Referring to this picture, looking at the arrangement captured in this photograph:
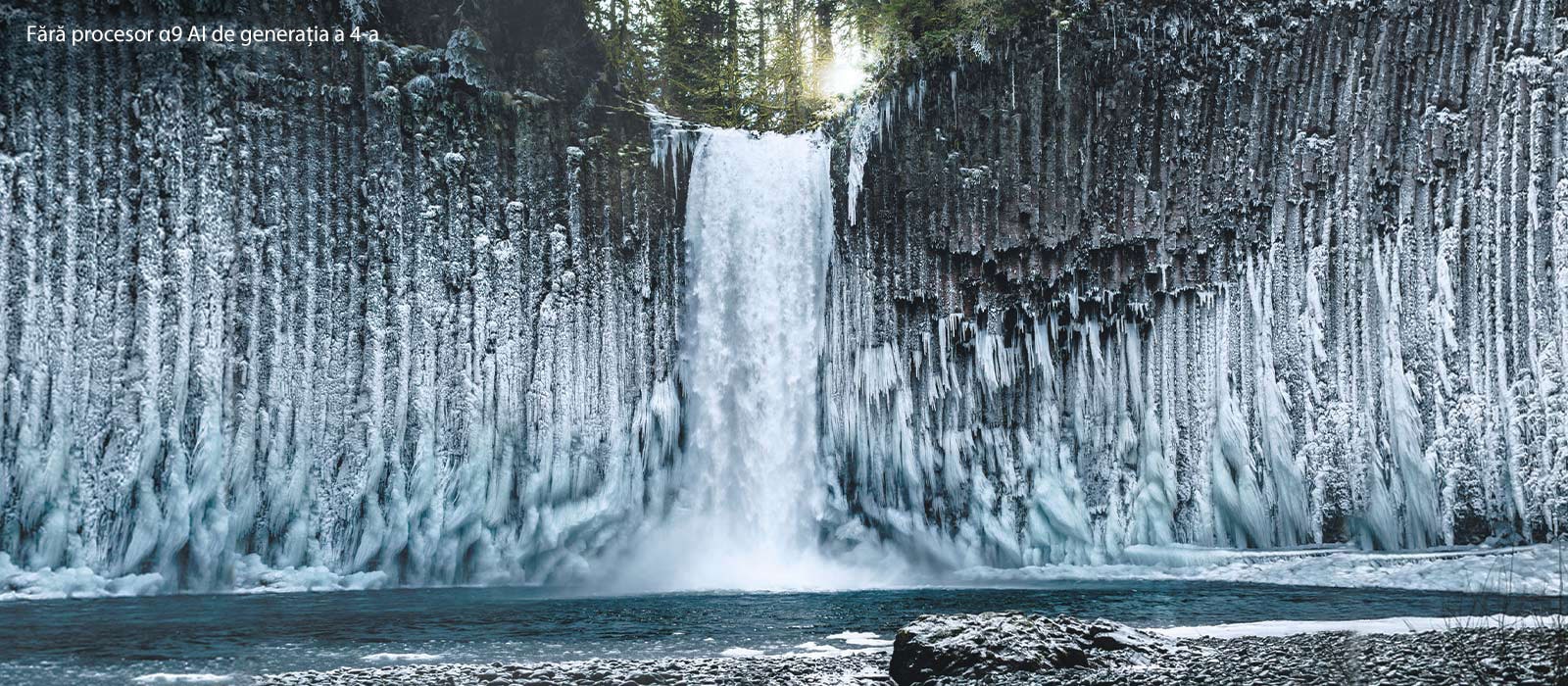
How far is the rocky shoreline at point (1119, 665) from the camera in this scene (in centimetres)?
563

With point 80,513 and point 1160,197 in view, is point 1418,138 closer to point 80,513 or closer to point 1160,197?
point 1160,197

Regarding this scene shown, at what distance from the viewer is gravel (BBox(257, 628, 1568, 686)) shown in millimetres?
5531

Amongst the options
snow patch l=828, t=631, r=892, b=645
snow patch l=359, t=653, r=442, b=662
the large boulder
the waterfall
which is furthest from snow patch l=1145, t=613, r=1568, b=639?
the waterfall

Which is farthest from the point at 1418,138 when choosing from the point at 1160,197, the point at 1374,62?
the point at 1160,197

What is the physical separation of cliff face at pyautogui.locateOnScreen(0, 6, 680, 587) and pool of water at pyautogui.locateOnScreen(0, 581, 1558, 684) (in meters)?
1.72

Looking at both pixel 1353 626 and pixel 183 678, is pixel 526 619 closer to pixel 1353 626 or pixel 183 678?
pixel 183 678

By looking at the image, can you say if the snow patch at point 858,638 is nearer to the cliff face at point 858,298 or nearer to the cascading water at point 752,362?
the cascading water at point 752,362

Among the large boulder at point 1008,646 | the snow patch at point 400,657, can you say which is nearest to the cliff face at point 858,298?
the snow patch at point 400,657

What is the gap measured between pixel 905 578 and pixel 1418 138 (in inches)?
382

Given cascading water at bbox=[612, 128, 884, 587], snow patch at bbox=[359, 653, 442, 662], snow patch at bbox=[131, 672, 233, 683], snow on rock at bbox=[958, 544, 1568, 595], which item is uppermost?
cascading water at bbox=[612, 128, 884, 587]

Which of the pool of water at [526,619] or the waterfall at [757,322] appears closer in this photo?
the pool of water at [526,619]

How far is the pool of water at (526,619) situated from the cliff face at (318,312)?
5.63 ft

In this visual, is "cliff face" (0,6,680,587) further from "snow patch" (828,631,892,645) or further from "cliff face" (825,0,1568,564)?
"snow patch" (828,631,892,645)

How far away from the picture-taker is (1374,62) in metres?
14.5
